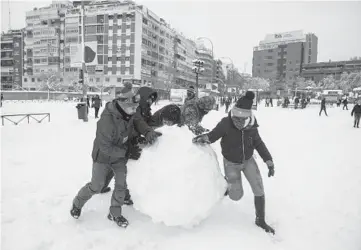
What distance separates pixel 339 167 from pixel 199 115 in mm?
5098

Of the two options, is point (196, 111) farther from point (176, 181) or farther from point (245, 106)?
point (176, 181)

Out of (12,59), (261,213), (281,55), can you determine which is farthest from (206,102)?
(281,55)

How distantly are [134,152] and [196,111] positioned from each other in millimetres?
1096

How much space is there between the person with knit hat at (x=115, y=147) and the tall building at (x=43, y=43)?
84.3 metres

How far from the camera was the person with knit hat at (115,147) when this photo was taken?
142 inches

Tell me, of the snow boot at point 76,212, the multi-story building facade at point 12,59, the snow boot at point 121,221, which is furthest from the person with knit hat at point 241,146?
the multi-story building facade at point 12,59

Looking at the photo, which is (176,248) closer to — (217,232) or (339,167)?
(217,232)

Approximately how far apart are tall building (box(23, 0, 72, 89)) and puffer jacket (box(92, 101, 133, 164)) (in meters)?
84.3

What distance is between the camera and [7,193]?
16.4ft

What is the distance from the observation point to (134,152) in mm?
3842

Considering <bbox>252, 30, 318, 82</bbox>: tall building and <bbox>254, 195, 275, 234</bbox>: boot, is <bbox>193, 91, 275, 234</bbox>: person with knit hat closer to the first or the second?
<bbox>254, 195, 275, 234</bbox>: boot

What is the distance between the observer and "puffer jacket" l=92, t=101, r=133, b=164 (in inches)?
142

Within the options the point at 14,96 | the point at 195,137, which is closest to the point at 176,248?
the point at 195,137

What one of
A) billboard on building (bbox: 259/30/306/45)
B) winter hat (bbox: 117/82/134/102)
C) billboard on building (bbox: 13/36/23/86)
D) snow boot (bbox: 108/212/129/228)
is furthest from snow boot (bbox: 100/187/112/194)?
billboard on building (bbox: 259/30/306/45)
